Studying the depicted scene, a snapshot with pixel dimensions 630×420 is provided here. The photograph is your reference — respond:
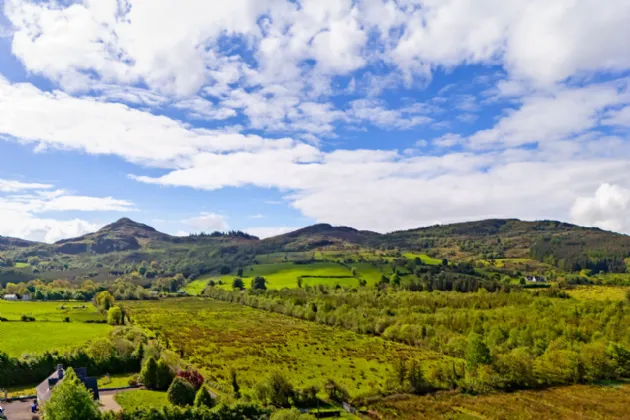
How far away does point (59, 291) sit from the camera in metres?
160

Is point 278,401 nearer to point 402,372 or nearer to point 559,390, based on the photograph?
point 402,372

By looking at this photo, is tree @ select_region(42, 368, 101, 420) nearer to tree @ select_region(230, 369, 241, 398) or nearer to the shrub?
the shrub

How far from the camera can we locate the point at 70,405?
114 ft

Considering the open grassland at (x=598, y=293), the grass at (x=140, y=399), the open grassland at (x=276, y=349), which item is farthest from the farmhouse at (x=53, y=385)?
the open grassland at (x=598, y=293)

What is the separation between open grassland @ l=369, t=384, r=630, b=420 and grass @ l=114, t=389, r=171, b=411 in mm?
26217

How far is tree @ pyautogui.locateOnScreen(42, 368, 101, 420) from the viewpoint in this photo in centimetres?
3472

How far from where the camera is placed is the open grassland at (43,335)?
2601 inches

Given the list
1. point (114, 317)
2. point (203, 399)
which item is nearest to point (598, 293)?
point (203, 399)

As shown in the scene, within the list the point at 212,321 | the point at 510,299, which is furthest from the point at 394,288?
the point at 212,321

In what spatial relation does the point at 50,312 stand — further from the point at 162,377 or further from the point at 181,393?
the point at 181,393

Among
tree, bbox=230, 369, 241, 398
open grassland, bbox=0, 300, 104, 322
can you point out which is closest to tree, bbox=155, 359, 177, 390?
tree, bbox=230, 369, 241, 398

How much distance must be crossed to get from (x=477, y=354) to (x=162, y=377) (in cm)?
4787

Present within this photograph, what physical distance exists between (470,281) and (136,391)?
128m

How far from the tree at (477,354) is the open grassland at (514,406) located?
A: 612 cm
